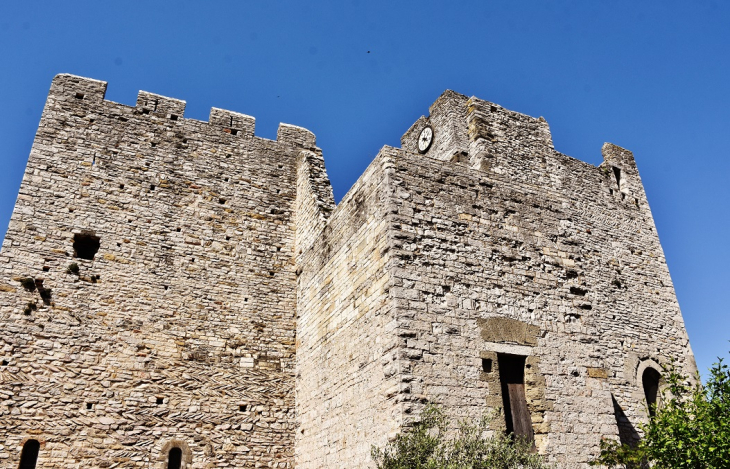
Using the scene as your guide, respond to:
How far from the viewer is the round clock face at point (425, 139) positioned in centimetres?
1267

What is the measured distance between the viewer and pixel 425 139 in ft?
42.5

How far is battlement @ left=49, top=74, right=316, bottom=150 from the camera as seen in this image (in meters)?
11.0

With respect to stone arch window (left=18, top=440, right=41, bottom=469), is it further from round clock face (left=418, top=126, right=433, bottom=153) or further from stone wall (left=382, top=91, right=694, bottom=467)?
round clock face (left=418, top=126, right=433, bottom=153)

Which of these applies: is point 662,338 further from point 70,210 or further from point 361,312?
point 70,210

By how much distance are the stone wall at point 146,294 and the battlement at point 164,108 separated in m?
0.04

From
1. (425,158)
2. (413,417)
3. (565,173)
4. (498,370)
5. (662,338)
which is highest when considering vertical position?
(565,173)

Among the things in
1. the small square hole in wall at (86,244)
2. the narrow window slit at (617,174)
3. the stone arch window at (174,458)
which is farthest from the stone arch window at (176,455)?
the narrow window slit at (617,174)

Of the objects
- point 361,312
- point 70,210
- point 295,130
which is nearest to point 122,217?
point 70,210

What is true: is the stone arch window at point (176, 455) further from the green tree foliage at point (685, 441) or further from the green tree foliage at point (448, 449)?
the green tree foliage at point (685, 441)

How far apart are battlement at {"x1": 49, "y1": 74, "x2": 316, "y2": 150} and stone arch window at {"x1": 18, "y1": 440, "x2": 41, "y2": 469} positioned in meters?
6.30

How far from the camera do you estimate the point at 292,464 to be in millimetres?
9062

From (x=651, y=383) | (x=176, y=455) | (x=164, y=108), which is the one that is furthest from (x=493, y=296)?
(x=164, y=108)

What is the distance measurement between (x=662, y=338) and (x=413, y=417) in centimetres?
896

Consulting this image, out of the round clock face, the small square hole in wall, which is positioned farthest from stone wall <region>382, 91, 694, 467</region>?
the small square hole in wall
